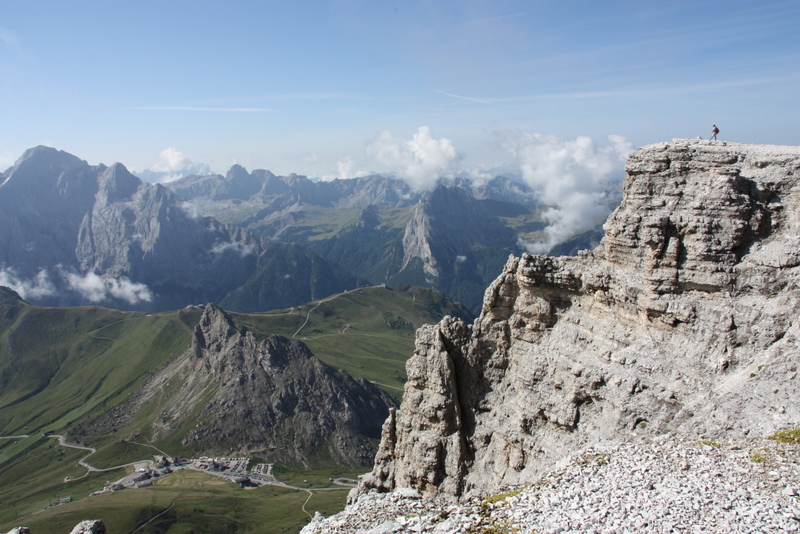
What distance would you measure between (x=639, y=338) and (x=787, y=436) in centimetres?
1086

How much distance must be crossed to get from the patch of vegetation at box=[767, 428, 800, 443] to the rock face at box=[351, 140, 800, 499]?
54 centimetres

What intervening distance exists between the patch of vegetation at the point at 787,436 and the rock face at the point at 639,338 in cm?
54

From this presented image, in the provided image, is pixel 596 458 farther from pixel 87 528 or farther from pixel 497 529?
pixel 87 528

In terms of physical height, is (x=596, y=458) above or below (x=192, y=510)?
above

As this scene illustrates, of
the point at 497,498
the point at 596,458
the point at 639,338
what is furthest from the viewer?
the point at 639,338

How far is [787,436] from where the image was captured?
81.8 ft

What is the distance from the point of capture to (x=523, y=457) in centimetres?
3878

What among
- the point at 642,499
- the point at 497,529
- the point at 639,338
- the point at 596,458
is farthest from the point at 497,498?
the point at 639,338

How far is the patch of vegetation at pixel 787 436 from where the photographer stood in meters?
24.6

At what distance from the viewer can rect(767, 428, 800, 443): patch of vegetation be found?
24609 millimetres

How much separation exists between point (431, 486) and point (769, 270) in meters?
31.3

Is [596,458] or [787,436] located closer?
[787,436]

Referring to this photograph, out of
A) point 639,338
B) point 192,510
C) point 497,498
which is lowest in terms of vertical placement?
point 192,510

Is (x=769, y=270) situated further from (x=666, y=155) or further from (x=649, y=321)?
(x=666, y=155)
